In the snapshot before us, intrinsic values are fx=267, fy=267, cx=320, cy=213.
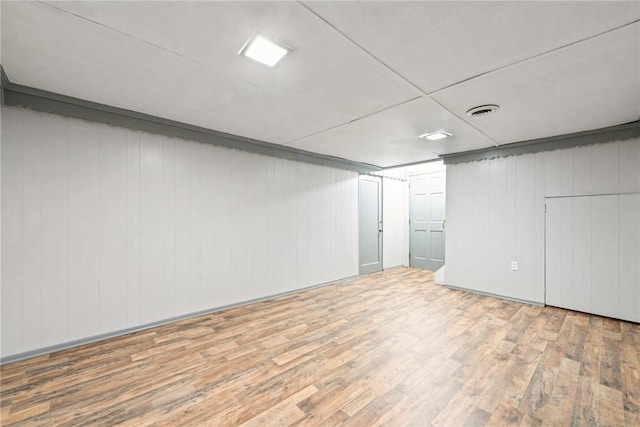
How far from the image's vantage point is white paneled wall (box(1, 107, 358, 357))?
2471 mm

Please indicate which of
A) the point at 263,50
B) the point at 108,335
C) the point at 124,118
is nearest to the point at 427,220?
the point at 263,50

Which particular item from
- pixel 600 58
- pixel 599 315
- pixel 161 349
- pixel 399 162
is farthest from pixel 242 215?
pixel 599 315

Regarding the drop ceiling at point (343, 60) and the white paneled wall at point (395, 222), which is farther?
the white paneled wall at point (395, 222)

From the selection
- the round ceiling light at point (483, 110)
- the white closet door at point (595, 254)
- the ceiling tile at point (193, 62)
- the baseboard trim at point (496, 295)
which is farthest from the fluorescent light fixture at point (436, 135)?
the baseboard trim at point (496, 295)

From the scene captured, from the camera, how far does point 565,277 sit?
3.81 m

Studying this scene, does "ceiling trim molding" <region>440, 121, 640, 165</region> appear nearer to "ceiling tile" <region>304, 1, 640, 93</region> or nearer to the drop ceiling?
the drop ceiling

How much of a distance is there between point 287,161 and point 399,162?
7.98 feet

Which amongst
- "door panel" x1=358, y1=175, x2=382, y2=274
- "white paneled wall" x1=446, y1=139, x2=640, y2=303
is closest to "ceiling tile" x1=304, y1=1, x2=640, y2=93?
"white paneled wall" x1=446, y1=139, x2=640, y2=303

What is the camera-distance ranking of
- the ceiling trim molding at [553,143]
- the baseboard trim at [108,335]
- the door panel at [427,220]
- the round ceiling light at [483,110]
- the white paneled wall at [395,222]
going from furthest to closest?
the white paneled wall at [395,222], the door panel at [427,220], the ceiling trim molding at [553,143], the round ceiling light at [483,110], the baseboard trim at [108,335]

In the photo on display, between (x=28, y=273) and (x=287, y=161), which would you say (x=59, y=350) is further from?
→ (x=287, y=161)

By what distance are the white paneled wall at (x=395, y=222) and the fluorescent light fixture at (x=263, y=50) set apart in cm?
485

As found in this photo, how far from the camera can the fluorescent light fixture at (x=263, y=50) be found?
1.77 meters

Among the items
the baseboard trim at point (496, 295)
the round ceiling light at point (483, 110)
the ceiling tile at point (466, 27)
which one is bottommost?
the baseboard trim at point (496, 295)

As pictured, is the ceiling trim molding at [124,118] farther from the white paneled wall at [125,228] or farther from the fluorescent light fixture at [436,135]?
the fluorescent light fixture at [436,135]
